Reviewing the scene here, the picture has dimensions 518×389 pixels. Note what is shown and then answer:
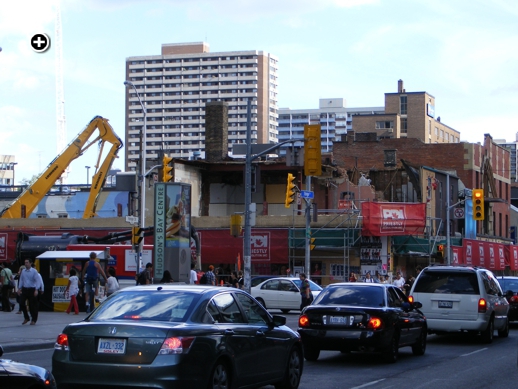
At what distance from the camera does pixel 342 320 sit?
1530 centimetres

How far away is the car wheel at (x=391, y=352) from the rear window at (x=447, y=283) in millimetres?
4735

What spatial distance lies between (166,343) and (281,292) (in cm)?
2527

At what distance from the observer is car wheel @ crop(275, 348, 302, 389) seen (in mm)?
11500

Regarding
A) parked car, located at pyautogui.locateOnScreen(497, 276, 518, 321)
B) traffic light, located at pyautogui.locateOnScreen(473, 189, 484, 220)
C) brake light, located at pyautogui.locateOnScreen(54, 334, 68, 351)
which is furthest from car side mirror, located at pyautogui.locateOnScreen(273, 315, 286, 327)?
traffic light, located at pyautogui.locateOnScreen(473, 189, 484, 220)

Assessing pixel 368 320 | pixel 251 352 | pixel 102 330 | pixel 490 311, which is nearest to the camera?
pixel 102 330

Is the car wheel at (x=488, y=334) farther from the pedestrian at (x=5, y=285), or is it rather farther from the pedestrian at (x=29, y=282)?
the pedestrian at (x=5, y=285)

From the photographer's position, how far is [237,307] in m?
10.5

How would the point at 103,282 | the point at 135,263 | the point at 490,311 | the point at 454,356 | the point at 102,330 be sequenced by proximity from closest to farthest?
the point at 102,330, the point at 454,356, the point at 490,311, the point at 103,282, the point at 135,263

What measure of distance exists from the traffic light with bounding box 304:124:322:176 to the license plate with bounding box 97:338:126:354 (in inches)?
702

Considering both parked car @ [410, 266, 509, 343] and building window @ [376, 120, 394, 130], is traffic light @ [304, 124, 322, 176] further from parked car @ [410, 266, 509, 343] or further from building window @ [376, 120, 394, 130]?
building window @ [376, 120, 394, 130]

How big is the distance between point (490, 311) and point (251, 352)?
Result: 11.5 m

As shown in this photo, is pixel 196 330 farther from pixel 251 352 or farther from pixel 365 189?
pixel 365 189

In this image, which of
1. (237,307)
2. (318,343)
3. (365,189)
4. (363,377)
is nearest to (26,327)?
(318,343)

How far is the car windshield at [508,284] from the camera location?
27.4m
